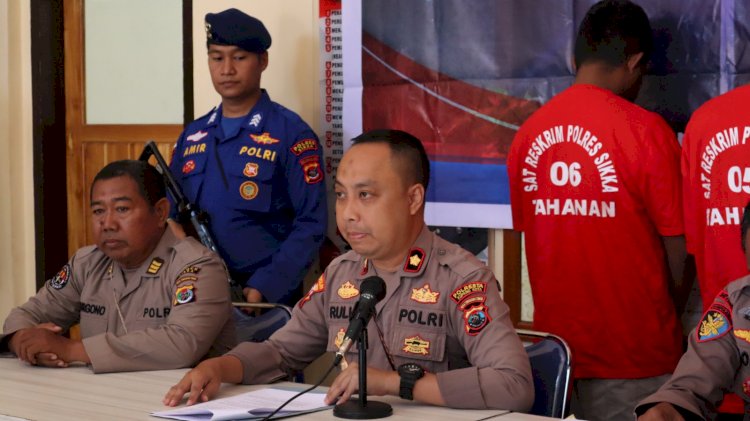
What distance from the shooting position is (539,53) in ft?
11.1

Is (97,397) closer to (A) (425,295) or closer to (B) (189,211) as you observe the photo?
(A) (425,295)

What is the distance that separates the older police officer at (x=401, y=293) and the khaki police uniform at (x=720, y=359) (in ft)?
1.08

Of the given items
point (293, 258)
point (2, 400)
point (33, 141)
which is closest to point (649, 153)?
point (293, 258)

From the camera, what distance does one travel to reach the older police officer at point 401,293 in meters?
2.26

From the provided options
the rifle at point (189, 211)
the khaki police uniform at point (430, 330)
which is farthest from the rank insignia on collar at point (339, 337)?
the rifle at point (189, 211)

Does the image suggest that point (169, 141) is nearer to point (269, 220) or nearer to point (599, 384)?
point (269, 220)

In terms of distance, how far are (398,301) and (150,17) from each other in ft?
8.41

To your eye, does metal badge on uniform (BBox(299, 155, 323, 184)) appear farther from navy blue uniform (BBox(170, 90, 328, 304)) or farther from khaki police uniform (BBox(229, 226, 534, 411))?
khaki police uniform (BBox(229, 226, 534, 411))

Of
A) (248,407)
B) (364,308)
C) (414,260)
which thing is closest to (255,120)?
(414,260)

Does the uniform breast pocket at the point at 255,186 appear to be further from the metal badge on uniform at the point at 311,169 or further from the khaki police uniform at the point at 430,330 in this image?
the khaki police uniform at the point at 430,330

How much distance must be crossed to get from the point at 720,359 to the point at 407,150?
Result: 80 centimetres

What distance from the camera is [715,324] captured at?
222 cm

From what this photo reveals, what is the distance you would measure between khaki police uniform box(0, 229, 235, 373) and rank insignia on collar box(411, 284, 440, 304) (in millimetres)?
634

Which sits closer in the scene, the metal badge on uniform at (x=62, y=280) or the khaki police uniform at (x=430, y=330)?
the khaki police uniform at (x=430, y=330)
